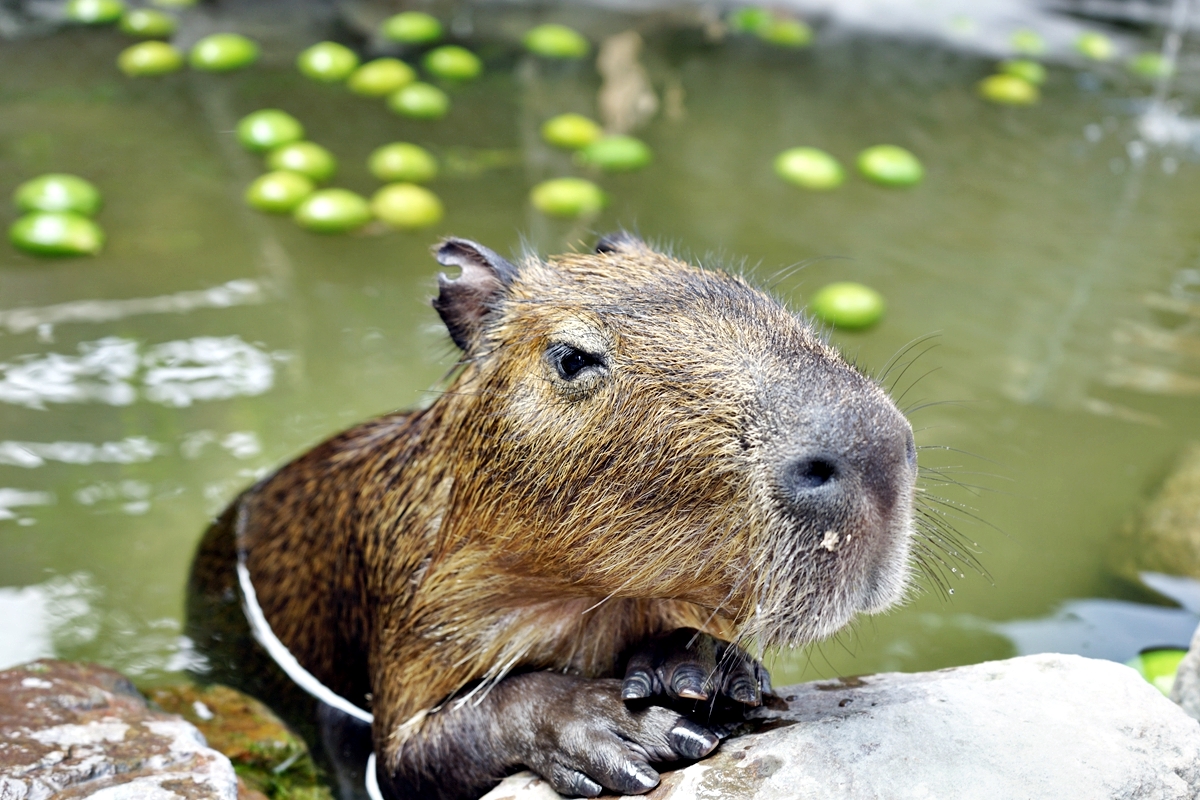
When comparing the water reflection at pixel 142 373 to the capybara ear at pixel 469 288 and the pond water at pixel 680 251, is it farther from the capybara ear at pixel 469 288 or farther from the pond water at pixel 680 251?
the capybara ear at pixel 469 288

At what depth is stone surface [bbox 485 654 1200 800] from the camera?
233cm

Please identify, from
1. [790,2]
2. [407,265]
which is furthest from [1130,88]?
[407,265]

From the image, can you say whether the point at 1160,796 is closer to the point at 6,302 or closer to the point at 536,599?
the point at 536,599

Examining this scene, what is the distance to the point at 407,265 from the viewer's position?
6.35 m

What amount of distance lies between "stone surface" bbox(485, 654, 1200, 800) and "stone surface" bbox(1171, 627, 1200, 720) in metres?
0.73

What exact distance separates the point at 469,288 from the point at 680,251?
1.03 m

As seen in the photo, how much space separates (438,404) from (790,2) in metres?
7.94

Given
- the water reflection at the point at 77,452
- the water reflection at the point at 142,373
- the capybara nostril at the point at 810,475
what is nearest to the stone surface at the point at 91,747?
the capybara nostril at the point at 810,475

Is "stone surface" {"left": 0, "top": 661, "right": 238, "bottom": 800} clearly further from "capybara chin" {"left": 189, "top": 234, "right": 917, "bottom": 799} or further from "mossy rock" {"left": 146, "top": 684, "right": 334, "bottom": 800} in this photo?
"capybara chin" {"left": 189, "top": 234, "right": 917, "bottom": 799}

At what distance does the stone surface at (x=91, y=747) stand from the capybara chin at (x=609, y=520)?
1.70ft

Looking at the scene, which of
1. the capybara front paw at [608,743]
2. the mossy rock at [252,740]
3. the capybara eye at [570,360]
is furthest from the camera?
the mossy rock at [252,740]

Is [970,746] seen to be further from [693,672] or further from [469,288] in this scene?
[469,288]

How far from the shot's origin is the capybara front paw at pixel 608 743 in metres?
2.47

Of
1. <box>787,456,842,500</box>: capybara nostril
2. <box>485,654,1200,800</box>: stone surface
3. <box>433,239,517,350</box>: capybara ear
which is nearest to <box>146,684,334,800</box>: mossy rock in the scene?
<box>485,654,1200,800</box>: stone surface
